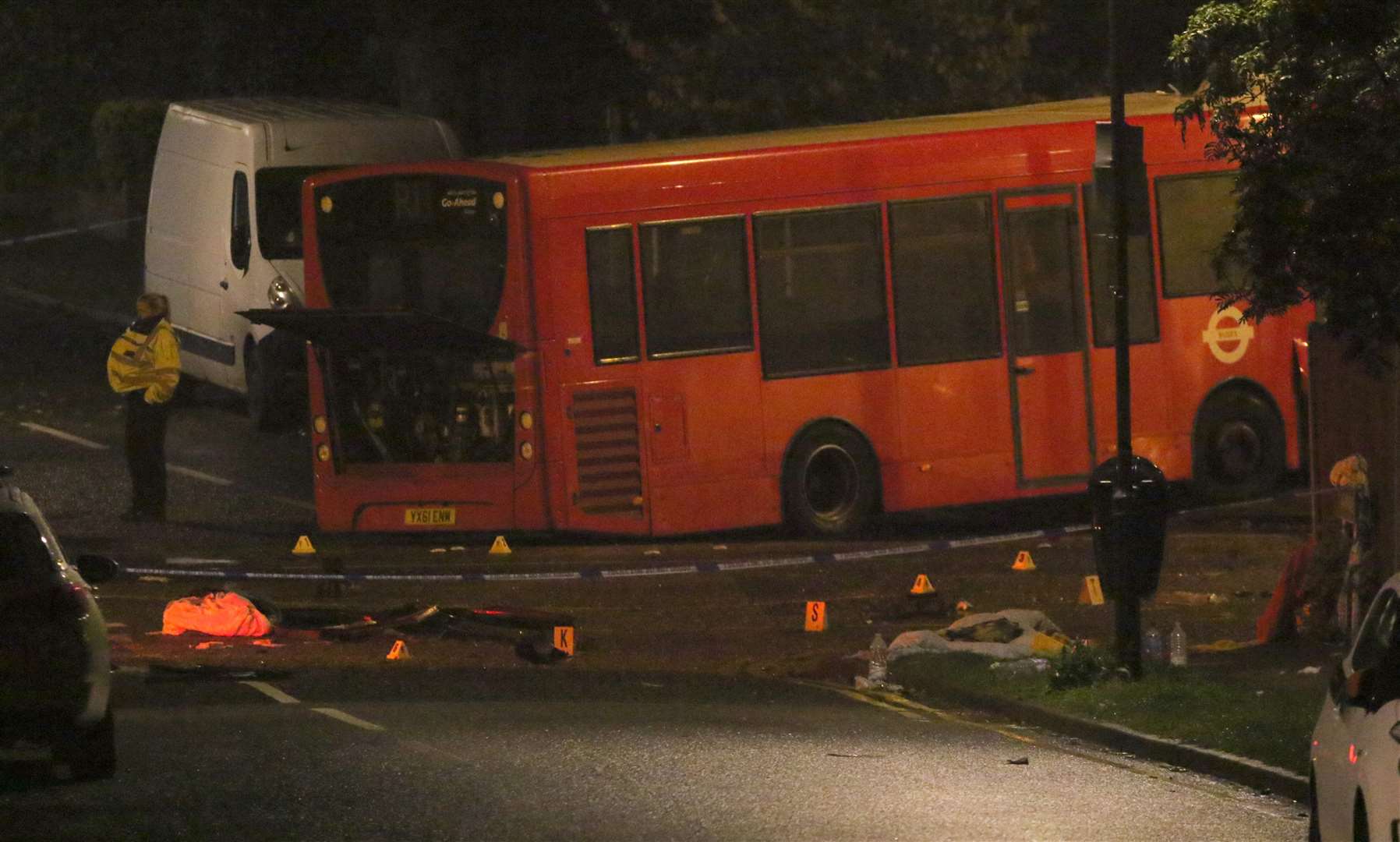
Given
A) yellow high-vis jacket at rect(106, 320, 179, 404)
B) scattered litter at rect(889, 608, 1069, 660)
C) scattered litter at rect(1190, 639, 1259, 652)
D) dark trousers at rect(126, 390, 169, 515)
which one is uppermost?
yellow high-vis jacket at rect(106, 320, 179, 404)

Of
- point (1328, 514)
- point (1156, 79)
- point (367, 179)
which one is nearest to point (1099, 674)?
point (1328, 514)

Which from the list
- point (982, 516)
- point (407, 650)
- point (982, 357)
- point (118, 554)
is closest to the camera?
point (407, 650)

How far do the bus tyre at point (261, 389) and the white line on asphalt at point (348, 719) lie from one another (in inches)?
439

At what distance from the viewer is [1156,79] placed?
43.2 m

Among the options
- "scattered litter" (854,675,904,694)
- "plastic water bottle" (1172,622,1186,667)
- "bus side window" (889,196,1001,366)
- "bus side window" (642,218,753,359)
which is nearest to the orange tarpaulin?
"scattered litter" (854,675,904,694)

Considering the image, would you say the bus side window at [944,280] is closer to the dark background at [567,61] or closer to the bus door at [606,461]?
the bus door at [606,461]

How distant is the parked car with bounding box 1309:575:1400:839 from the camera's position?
8.12m

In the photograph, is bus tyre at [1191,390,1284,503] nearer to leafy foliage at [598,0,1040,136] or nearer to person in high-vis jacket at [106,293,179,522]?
person in high-vis jacket at [106,293,179,522]

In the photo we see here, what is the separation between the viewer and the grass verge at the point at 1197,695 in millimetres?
12453

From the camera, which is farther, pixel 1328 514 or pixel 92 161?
pixel 92 161

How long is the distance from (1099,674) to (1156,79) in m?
30.7

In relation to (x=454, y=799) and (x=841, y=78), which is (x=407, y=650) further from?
(x=841, y=78)

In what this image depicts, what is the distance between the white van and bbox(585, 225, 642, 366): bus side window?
5.81 metres

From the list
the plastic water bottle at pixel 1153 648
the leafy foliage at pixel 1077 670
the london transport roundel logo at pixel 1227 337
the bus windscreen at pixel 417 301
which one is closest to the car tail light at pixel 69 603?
the leafy foliage at pixel 1077 670
